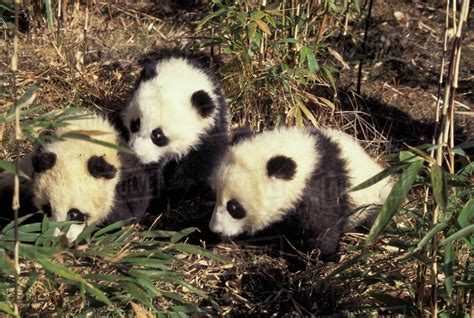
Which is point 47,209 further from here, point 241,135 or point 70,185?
point 241,135

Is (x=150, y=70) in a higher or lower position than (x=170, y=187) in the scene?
higher

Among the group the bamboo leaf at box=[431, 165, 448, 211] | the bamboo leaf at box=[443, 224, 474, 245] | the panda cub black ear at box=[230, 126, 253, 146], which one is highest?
the bamboo leaf at box=[431, 165, 448, 211]

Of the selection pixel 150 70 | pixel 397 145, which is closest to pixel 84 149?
pixel 150 70

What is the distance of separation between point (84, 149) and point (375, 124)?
245cm

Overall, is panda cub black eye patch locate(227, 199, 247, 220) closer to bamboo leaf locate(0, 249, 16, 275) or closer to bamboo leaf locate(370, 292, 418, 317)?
bamboo leaf locate(370, 292, 418, 317)

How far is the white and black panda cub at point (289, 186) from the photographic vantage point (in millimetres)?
4227

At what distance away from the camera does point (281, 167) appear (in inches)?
163

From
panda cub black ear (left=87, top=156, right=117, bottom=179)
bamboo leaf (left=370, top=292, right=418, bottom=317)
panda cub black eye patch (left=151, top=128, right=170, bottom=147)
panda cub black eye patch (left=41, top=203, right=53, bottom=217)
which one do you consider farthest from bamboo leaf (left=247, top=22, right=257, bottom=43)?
bamboo leaf (left=370, top=292, right=418, bottom=317)

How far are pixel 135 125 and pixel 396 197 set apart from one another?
248 cm

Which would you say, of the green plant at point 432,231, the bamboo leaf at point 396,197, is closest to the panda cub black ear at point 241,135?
the green plant at point 432,231

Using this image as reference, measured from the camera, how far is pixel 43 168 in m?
4.14

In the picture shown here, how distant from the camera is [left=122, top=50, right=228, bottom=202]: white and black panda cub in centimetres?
491

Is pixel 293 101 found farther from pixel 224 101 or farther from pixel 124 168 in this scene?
pixel 124 168

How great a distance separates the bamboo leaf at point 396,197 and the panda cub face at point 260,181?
131 centimetres
